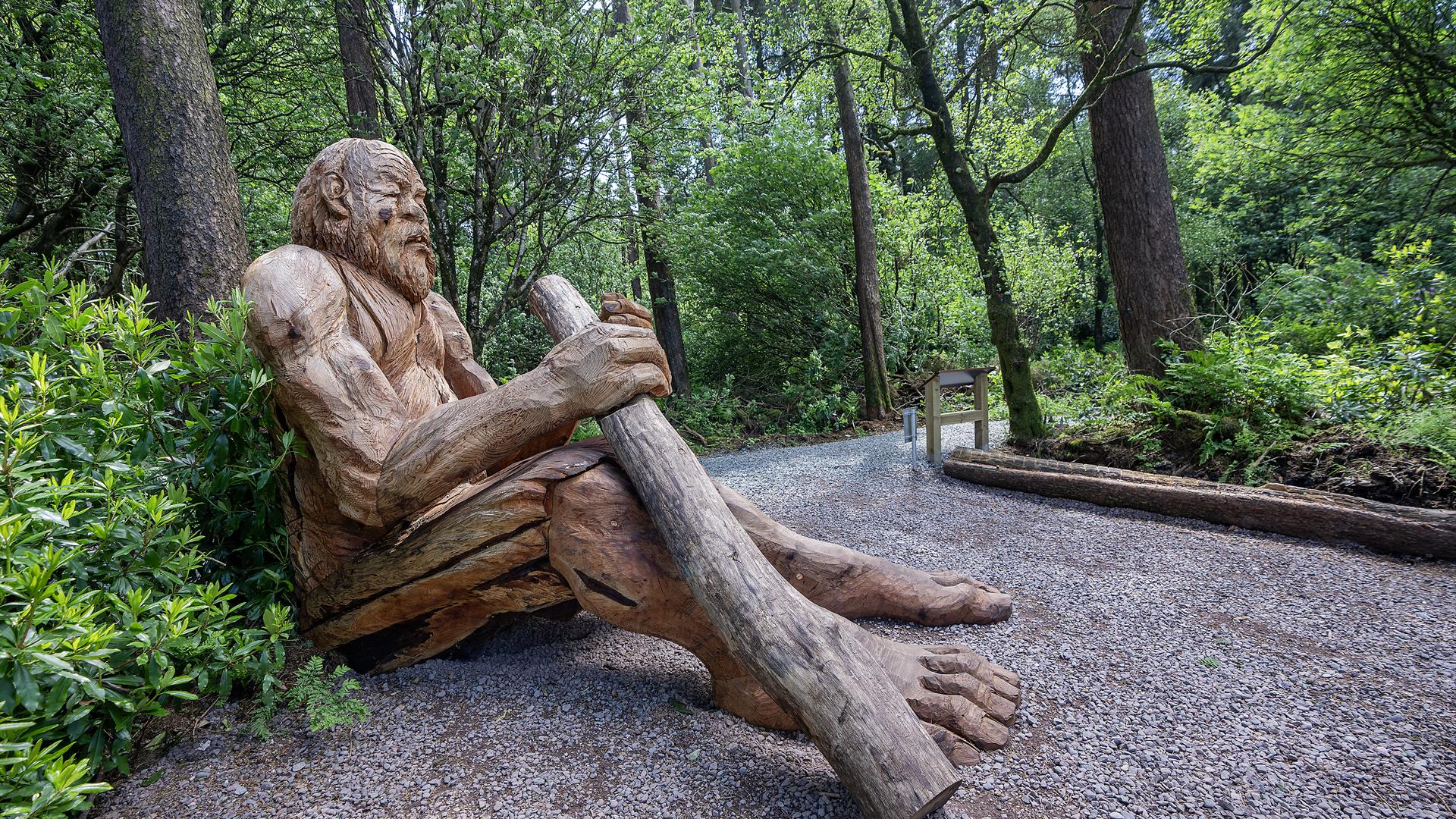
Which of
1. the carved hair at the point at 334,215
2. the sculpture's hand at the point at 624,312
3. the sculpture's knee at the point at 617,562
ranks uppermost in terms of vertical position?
the carved hair at the point at 334,215

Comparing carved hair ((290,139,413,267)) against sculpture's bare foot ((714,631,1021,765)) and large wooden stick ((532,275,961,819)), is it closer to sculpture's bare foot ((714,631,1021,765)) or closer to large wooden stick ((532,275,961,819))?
large wooden stick ((532,275,961,819))

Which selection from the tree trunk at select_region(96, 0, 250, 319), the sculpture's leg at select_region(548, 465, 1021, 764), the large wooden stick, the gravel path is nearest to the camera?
the large wooden stick

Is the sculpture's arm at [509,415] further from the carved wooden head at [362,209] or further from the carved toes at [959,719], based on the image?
the carved toes at [959,719]

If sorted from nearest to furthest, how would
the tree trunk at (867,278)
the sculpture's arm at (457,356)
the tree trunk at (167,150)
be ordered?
the sculpture's arm at (457,356) < the tree trunk at (167,150) < the tree trunk at (867,278)

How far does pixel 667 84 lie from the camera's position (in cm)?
646

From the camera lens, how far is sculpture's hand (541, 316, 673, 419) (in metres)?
2.14

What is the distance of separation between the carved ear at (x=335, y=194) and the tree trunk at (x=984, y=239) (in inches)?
201

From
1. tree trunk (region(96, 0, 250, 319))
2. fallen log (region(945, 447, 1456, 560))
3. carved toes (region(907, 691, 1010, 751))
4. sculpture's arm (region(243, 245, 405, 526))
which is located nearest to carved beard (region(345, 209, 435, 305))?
sculpture's arm (region(243, 245, 405, 526))

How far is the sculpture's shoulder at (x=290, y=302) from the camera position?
2.07 metres

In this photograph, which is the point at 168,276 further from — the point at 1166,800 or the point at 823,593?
the point at 1166,800

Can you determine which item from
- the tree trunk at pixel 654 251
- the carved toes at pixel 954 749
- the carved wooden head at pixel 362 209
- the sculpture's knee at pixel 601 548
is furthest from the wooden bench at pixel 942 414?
the carved wooden head at pixel 362 209

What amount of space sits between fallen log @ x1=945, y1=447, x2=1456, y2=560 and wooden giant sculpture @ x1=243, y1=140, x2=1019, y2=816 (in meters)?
2.77

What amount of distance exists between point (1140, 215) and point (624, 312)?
19.4 ft

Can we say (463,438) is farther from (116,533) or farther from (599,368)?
(116,533)
